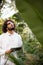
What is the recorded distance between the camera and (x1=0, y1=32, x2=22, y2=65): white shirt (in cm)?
57

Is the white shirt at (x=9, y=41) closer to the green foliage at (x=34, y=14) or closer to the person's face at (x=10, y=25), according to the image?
the person's face at (x=10, y=25)

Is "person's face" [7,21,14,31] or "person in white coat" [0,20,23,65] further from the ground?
"person's face" [7,21,14,31]

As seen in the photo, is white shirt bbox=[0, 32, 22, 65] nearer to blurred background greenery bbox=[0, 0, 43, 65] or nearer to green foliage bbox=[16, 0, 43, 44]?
blurred background greenery bbox=[0, 0, 43, 65]

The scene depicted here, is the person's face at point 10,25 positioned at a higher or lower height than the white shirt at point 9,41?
higher

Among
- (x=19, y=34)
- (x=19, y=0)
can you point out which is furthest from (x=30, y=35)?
(x=19, y=0)

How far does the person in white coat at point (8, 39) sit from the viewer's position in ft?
1.86

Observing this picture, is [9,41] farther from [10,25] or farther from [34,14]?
[34,14]

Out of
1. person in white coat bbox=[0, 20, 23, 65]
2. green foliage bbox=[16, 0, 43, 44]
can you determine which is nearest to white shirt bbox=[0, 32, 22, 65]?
person in white coat bbox=[0, 20, 23, 65]

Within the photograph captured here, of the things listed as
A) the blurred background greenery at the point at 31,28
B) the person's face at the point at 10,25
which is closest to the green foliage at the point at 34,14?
the blurred background greenery at the point at 31,28

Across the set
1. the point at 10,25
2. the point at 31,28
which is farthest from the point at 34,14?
the point at 10,25

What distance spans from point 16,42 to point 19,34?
0.09ft

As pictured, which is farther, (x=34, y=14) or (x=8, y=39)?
(x=8, y=39)

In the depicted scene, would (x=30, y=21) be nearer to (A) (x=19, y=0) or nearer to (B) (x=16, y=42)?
(A) (x=19, y=0)

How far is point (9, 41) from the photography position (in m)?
0.58
